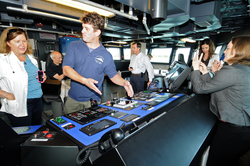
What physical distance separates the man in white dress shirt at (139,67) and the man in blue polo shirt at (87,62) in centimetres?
236

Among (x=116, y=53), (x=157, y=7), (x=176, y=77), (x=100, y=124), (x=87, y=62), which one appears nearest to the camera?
(x=100, y=124)

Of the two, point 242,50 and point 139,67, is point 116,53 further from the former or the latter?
point 242,50

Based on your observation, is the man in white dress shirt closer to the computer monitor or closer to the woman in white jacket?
the computer monitor

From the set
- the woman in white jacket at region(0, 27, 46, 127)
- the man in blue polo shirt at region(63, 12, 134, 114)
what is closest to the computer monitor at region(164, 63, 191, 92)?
the man in blue polo shirt at region(63, 12, 134, 114)

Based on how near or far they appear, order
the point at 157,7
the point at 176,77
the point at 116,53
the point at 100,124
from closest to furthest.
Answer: the point at 100,124 → the point at 157,7 → the point at 176,77 → the point at 116,53

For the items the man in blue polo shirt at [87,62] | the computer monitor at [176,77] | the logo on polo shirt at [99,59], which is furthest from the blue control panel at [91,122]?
the computer monitor at [176,77]

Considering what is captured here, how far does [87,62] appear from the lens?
161 centimetres

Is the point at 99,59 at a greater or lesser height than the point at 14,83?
greater

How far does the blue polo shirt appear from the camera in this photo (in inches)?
62.3

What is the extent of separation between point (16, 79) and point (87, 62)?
2.87ft

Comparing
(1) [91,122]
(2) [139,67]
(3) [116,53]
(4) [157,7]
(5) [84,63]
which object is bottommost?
(1) [91,122]

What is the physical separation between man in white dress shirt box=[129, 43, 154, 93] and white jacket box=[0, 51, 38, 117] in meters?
2.87

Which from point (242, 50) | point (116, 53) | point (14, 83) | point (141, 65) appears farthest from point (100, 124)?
point (116, 53)

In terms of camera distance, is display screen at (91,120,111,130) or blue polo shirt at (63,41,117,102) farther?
blue polo shirt at (63,41,117,102)
